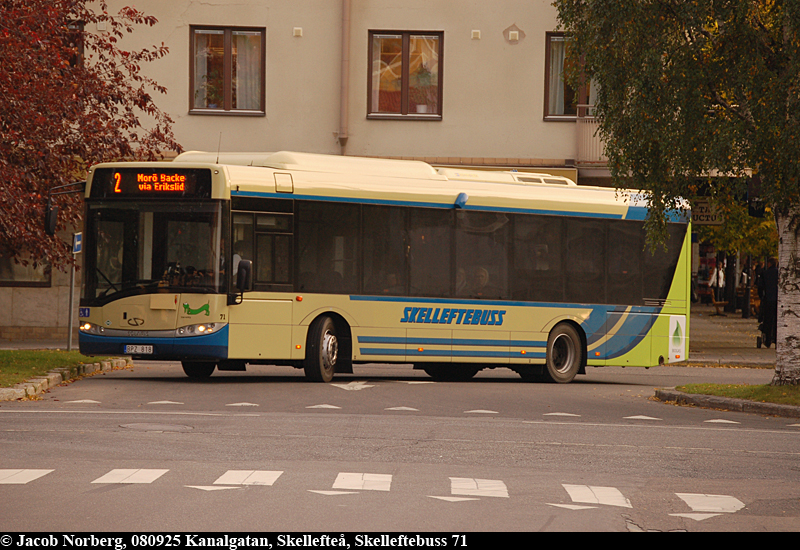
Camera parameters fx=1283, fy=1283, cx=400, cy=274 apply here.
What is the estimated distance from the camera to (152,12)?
29.5 meters

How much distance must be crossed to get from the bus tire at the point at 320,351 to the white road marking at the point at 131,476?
8.79m

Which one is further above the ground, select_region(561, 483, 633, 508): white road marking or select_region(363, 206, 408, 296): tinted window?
select_region(363, 206, 408, 296): tinted window

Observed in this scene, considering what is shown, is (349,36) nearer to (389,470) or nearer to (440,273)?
(440,273)

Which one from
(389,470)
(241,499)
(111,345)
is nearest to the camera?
(241,499)

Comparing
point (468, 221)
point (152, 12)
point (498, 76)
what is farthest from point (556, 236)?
point (152, 12)

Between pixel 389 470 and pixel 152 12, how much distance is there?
2187 centimetres

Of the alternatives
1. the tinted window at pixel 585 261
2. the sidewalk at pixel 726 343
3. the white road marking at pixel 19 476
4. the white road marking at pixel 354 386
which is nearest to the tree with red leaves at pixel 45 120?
the white road marking at pixel 354 386

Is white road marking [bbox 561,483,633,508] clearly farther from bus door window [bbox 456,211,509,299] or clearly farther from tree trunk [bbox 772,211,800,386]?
bus door window [bbox 456,211,509,299]

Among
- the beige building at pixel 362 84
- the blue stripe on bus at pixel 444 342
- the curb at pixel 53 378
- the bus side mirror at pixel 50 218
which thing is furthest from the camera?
the beige building at pixel 362 84

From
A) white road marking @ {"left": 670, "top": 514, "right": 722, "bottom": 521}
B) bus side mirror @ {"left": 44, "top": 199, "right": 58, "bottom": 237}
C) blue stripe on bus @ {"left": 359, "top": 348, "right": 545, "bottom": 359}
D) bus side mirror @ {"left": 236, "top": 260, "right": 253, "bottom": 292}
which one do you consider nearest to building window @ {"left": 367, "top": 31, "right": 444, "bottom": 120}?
blue stripe on bus @ {"left": 359, "top": 348, "right": 545, "bottom": 359}

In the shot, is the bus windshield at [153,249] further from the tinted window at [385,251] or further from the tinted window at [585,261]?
the tinted window at [585,261]

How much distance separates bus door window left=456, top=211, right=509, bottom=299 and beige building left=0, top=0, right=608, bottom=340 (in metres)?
9.70

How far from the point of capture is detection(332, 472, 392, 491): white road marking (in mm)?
8675

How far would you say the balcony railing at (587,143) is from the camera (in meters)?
29.6
